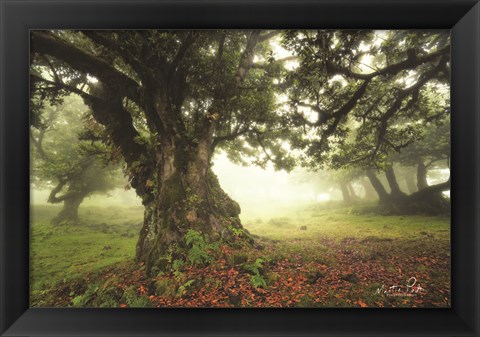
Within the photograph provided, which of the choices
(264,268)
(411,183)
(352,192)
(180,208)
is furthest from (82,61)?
(411,183)

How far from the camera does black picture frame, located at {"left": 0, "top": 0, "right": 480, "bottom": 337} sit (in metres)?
2.92

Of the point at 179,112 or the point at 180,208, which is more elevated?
the point at 179,112

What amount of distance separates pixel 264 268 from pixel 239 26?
440 cm

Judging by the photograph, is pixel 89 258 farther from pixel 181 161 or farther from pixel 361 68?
pixel 361 68

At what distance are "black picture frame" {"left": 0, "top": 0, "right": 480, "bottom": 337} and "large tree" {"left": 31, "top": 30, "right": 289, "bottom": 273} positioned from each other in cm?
116

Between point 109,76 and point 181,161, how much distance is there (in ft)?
8.34

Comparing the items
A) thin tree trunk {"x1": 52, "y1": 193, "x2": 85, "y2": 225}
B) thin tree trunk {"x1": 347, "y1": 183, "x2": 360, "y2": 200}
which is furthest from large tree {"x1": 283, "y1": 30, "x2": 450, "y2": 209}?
thin tree trunk {"x1": 52, "y1": 193, "x2": 85, "y2": 225}

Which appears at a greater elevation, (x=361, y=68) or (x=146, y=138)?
(x=361, y=68)

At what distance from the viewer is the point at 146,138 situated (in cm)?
503

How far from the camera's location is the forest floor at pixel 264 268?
3.82m

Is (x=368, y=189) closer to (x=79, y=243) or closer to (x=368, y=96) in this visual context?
(x=368, y=96)
